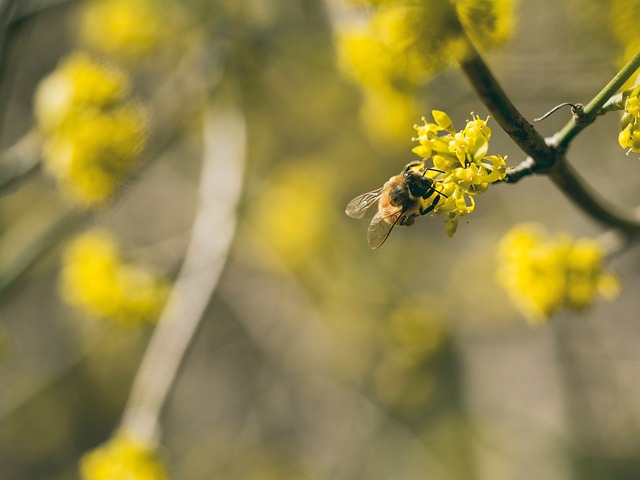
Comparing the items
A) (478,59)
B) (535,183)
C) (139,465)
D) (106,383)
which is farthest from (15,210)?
(478,59)

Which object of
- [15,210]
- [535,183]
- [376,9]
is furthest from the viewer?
[15,210]

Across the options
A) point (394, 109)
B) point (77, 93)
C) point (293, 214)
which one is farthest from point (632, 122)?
point (293, 214)

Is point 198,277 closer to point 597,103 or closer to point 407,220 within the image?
point 407,220

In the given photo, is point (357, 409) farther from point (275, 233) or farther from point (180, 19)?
point (180, 19)

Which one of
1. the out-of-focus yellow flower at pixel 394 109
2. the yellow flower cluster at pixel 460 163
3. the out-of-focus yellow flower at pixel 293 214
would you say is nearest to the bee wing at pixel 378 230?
the yellow flower cluster at pixel 460 163

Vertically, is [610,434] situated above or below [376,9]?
below

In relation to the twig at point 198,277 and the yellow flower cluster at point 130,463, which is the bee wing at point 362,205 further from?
the yellow flower cluster at point 130,463
